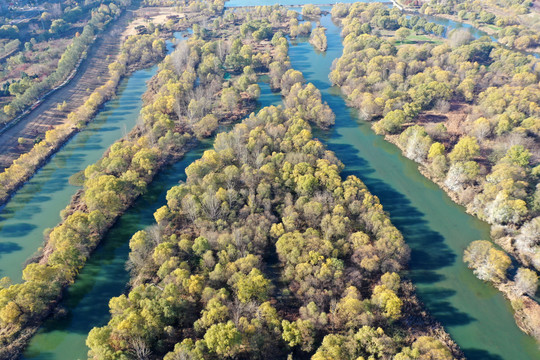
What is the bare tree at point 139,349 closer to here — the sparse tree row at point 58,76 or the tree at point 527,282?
the tree at point 527,282

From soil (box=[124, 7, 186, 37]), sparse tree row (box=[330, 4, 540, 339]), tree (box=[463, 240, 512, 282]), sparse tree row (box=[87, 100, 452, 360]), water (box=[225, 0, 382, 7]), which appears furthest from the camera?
water (box=[225, 0, 382, 7])

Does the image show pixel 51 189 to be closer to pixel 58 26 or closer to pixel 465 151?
pixel 465 151

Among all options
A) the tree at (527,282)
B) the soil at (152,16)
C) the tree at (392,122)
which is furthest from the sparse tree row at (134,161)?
the tree at (527,282)

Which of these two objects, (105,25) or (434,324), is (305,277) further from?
(105,25)

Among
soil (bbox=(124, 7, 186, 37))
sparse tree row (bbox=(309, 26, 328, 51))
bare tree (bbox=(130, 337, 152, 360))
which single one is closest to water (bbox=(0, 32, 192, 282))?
bare tree (bbox=(130, 337, 152, 360))

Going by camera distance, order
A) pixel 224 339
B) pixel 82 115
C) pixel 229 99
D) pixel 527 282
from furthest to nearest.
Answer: pixel 229 99, pixel 82 115, pixel 527 282, pixel 224 339

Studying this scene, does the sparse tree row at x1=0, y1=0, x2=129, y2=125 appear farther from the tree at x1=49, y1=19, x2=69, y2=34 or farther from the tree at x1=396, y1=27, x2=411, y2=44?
the tree at x1=396, y1=27, x2=411, y2=44

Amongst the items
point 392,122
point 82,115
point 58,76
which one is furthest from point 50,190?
point 392,122
